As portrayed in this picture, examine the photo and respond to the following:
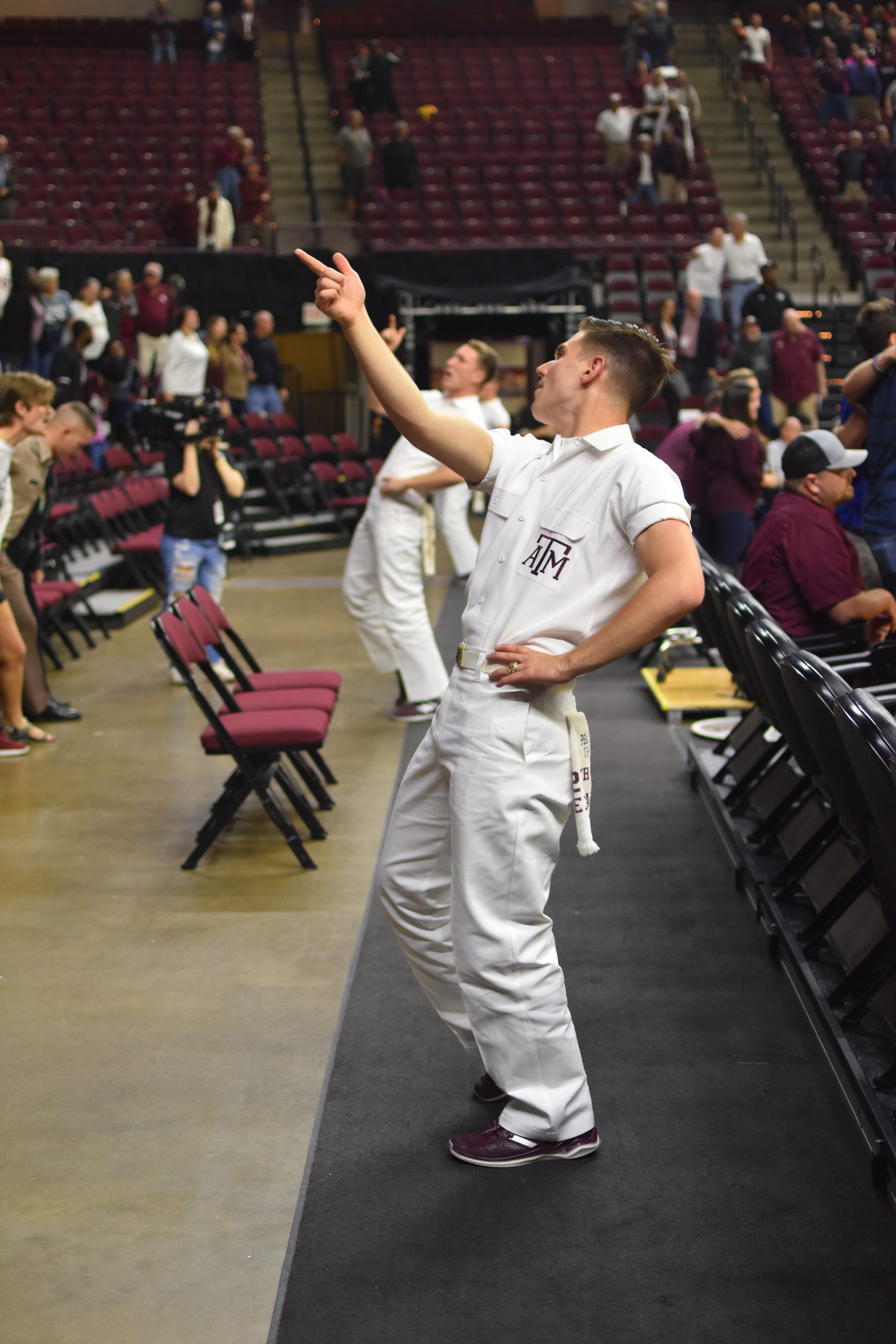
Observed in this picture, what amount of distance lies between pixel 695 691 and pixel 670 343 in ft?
28.2

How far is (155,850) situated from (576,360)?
286cm

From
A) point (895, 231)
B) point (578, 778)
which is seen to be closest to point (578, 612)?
point (578, 778)

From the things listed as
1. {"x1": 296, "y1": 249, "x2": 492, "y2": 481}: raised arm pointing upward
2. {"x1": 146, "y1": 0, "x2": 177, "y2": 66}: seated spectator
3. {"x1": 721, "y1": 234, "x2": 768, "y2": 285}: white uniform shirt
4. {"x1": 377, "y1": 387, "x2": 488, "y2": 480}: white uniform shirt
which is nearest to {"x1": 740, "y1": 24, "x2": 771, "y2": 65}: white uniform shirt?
{"x1": 721, "y1": 234, "x2": 768, "y2": 285}: white uniform shirt

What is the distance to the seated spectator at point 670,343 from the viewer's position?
1324 centimetres

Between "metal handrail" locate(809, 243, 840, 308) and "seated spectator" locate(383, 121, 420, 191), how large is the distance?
5.18 m

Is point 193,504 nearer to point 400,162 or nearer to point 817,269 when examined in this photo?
point 817,269

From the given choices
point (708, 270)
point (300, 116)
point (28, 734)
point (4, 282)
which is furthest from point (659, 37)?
point (28, 734)

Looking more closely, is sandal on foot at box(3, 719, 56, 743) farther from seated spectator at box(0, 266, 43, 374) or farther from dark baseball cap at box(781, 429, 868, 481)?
seated spectator at box(0, 266, 43, 374)

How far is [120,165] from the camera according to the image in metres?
18.1

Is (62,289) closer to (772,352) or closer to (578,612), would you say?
(772,352)

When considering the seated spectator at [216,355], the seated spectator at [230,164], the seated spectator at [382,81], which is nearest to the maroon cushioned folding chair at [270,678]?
the seated spectator at [216,355]

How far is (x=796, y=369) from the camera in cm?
1220

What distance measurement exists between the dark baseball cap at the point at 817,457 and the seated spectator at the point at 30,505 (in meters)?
3.18

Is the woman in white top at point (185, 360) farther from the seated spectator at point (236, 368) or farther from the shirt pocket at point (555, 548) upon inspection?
the shirt pocket at point (555, 548)
